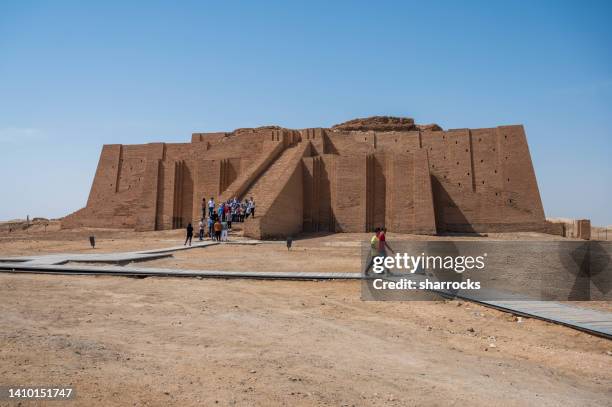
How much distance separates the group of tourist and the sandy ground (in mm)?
8954

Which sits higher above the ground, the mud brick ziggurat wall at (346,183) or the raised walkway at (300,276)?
the mud brick ziggurat wall at (346,183)

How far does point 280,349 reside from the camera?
4.32 meters

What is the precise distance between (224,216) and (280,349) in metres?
13.9

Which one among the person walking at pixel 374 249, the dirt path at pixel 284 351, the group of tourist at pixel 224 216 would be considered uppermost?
the group of tourist at pixel 224 216

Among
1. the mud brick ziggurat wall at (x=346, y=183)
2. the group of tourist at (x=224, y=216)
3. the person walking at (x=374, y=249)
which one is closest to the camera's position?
the person walking at (x=374, y=249)

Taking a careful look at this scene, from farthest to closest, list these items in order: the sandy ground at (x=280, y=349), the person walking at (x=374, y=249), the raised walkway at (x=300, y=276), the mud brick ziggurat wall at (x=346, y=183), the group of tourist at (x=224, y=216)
→ 1. the mud brick ziggurat wall at (x=346, y=183)
2. the group of tourist at (x=224, y=216)
3. the person walking at (x=374, y=249)
4. the raised walkway at (x=300, y=276)
5. the sandy ground at (x=280, y=349)

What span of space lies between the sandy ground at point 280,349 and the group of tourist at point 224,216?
8.95m

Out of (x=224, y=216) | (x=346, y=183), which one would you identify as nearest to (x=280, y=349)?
(x=224, y=216)

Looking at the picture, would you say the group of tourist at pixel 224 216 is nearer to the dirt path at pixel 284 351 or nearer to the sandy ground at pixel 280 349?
the sandy ground at pixel 280 349

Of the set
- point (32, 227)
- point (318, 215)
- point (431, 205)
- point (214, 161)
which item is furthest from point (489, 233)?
point (32, 227)

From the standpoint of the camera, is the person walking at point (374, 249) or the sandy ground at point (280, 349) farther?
the person walking at point (374, 249)

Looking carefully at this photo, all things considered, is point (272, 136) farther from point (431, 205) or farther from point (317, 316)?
point (317, 316)

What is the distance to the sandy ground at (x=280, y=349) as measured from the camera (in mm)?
3305

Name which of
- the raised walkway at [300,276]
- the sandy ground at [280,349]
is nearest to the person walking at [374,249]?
the raised walkway at [300,276]
